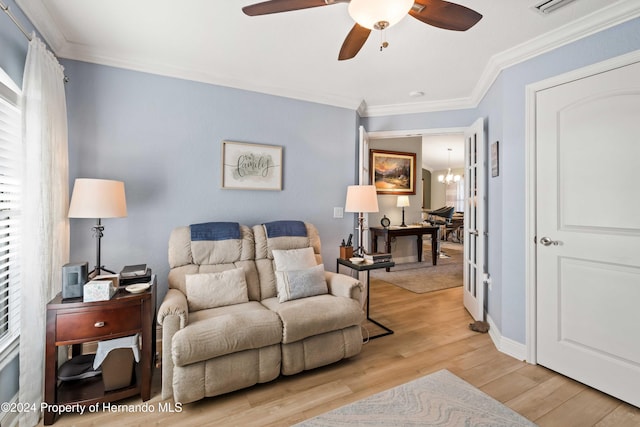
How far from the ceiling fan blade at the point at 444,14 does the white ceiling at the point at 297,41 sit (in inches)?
22.6

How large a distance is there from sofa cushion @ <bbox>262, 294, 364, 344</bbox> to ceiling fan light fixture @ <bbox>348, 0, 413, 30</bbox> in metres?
1.79

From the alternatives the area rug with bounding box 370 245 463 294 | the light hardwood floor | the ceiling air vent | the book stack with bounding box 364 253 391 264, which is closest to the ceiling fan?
the ceiling air vent

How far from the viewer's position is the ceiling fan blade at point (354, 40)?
5.39ft

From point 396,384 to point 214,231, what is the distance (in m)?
1.87

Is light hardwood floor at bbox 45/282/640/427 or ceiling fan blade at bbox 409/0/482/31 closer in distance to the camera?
ceiling fan blade at bbox 409/0/482/31

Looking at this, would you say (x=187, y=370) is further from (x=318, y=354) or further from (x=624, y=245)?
(x=624, y=245)

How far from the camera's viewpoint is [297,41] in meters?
2.39

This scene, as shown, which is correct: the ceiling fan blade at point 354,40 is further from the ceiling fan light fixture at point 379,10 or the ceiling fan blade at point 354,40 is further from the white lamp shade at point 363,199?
Result: the white lamp shade at point 363,199

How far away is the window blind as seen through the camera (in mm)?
1778

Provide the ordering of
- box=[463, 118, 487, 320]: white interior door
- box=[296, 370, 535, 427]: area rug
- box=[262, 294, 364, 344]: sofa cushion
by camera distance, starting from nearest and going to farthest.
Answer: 1. box=[296, 370, 535, 427]: area rug
2. box=[262, 294, 364, 344]: sofa cushion
3. box=[463, 118, 487, 320]: white interior door

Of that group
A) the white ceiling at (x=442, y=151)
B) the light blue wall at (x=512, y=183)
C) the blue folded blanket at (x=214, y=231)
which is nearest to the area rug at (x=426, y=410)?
the light blue wall at (x=512, y=183)

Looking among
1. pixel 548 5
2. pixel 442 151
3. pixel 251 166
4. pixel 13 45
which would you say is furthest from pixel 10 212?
pixel 442 151

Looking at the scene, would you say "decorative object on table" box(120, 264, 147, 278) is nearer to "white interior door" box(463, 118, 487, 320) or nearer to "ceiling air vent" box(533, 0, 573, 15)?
"white interior door" box(463, 118, 487, 320)

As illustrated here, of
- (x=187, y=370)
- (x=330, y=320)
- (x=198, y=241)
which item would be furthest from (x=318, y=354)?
(x=198, y=241)
